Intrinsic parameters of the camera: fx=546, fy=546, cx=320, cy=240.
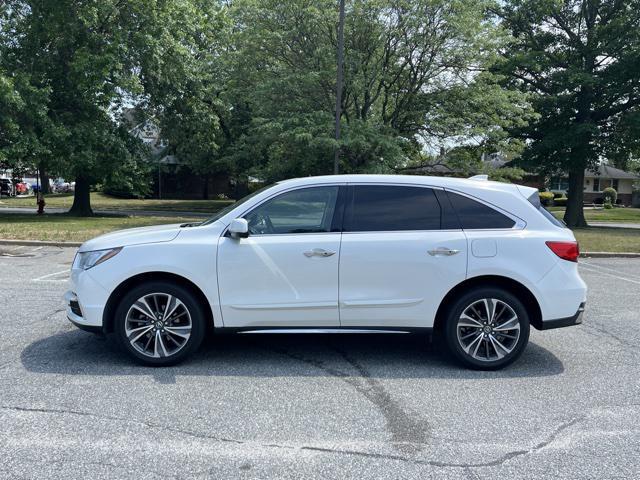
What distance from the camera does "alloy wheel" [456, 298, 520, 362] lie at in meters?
4.93

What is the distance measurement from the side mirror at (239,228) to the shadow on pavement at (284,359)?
1204mm

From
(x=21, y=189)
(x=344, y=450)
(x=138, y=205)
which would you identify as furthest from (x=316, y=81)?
(x=21, y=189)

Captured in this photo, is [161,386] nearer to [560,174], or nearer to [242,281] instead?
[242,281]

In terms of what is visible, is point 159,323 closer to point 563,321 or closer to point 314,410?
point 314,410

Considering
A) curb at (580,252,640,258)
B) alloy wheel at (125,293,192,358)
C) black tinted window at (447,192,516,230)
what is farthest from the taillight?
curb at (580,252,640,258)

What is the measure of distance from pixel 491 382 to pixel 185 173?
46899 mm

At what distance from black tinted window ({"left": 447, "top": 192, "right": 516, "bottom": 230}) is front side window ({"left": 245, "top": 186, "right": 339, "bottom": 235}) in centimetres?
116

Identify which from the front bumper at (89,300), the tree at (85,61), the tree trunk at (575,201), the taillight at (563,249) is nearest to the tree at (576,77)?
the tree trunk at (575,201)

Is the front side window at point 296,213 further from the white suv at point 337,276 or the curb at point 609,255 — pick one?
the curb at point 609,255

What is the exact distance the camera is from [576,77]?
24.7m

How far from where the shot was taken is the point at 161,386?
4.45 metres

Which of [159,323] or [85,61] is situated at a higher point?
[85,61]

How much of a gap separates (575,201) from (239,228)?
28.4 metres

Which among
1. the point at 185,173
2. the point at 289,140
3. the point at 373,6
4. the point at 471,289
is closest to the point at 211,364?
the point at 471,289
